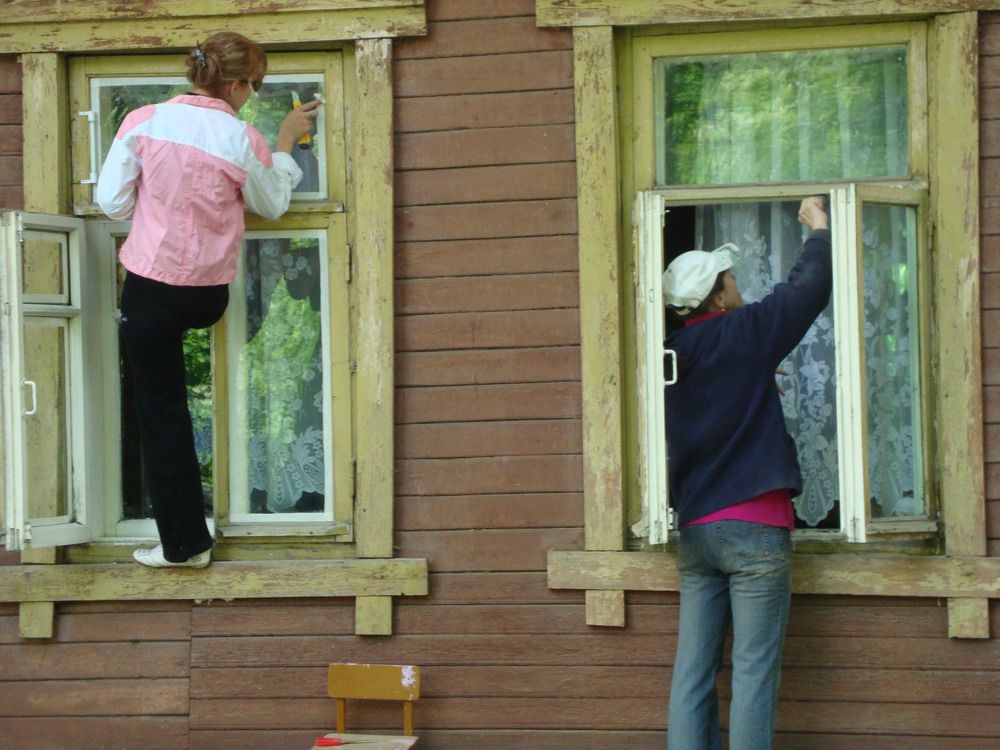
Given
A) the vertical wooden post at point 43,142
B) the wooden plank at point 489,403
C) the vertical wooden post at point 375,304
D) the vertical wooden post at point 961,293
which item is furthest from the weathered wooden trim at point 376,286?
the vertical wooden post at point 961,293

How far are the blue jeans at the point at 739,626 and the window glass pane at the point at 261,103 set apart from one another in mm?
1875

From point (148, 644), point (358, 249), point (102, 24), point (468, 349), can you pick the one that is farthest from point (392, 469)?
point (102, 24)

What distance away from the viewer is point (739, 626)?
4.12 metres

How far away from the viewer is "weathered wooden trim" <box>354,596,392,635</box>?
472 cm

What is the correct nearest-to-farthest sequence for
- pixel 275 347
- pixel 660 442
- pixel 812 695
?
pixel 660 442 < pixel 812 695 < pixel 275 347

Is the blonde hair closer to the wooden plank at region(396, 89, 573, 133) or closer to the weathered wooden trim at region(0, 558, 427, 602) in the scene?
the wooden plank at region(396, 89, 573, 133)

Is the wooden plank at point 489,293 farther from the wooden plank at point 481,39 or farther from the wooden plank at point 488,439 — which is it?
the wooden plank at point 481,39

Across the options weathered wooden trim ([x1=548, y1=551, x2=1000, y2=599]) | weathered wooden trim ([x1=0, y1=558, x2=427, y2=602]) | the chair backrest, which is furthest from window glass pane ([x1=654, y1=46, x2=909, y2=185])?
the chair backrest

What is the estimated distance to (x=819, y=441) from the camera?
187 inches

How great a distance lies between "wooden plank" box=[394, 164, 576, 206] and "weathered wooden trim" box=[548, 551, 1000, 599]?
49.6 inches

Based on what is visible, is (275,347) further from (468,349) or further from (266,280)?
(468,349)

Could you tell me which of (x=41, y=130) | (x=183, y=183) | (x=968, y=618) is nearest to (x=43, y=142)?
(x=41, y=130)

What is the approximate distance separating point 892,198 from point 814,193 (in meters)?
0.26

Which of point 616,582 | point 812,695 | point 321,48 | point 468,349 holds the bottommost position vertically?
point 812,695
